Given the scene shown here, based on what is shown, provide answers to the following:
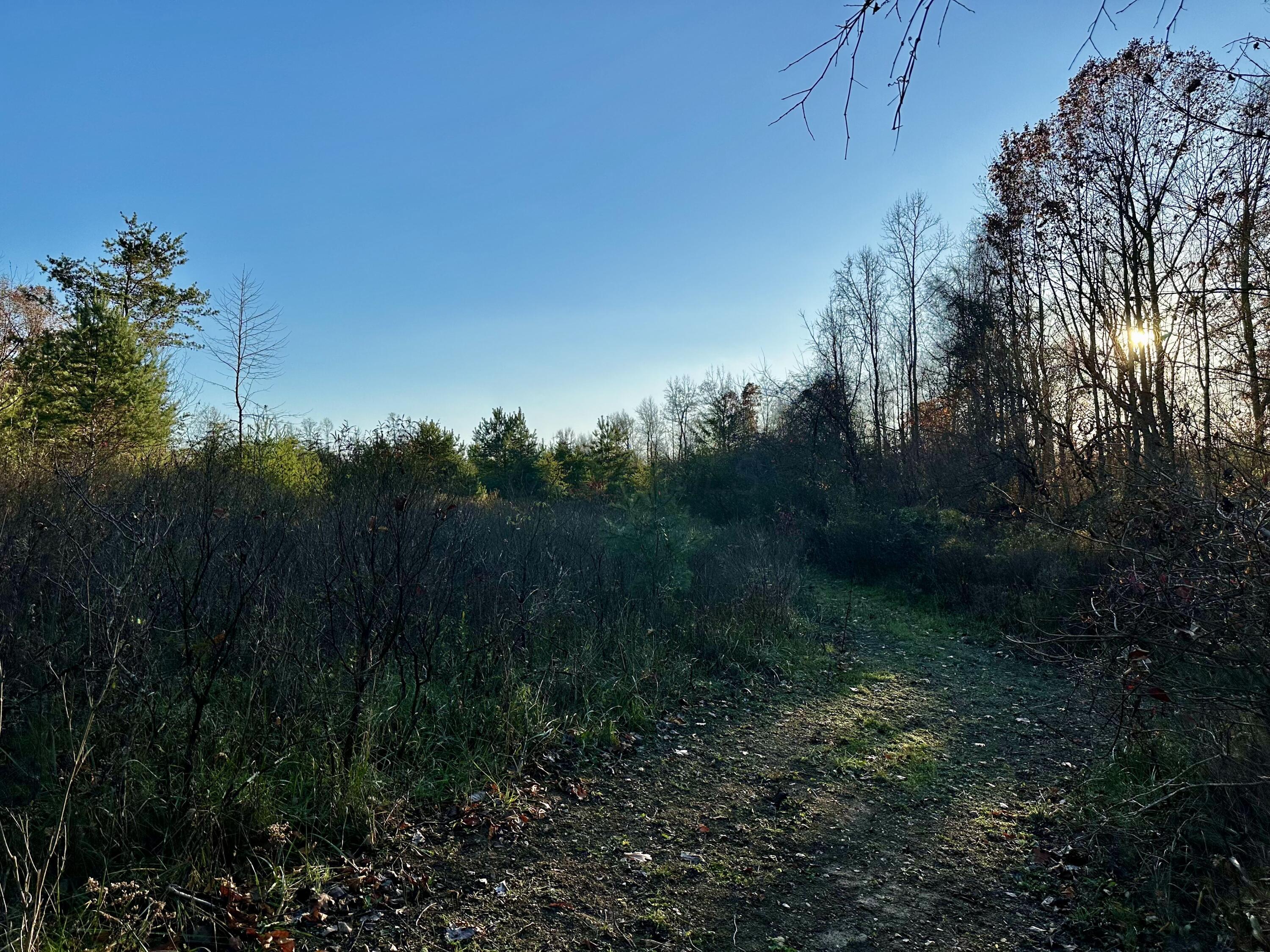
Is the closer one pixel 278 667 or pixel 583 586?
pixel 278 667

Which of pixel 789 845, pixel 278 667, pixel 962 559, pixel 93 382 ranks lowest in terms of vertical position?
pixel 789 845

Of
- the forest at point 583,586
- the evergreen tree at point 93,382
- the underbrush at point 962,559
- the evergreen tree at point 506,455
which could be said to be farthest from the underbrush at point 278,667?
the evergreen tree at point 506,455

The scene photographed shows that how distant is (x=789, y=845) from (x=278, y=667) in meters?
3.40

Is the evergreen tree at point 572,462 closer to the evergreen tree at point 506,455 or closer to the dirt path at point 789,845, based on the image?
the evergreen tree at point 506,455

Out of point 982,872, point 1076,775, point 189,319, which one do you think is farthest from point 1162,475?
point 189,319

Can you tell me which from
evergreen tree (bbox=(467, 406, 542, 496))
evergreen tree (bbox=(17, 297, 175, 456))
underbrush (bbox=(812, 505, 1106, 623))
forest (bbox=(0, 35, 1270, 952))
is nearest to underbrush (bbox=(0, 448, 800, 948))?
forest (bbox=(0, 35, 1270, 952))

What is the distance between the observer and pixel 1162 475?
4766 millimetres

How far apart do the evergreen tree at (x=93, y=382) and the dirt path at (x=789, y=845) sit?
1573cm

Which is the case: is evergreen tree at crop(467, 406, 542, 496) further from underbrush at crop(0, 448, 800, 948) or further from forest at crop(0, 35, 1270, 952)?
underbrush at crop(0, 448, 800, 948)

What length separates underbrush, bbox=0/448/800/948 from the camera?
3258 mm

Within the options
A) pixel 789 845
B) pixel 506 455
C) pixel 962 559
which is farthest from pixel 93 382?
pixel 962 559

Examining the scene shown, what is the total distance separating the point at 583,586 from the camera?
878 cm

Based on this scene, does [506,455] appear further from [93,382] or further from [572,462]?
[93,382]

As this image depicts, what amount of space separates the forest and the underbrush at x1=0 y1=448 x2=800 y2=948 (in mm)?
32
